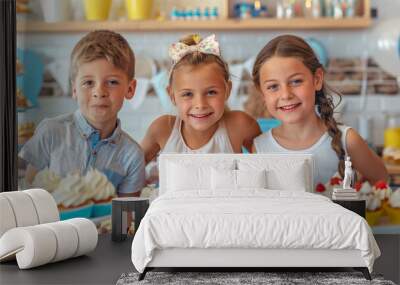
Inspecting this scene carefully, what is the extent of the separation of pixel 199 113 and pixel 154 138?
56 centimetres

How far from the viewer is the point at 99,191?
8.26 metres

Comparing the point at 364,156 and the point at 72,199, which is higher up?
the point at 364,156

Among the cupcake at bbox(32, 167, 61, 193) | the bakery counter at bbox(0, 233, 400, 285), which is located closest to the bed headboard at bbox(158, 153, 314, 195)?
the bakery counter at bbox(0, 233, 400, 285)

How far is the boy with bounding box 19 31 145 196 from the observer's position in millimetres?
8219

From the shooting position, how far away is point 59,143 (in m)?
8.27

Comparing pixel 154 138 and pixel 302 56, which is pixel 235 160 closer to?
pixel 154 138

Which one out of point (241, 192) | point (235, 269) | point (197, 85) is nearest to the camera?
point (235, 269)

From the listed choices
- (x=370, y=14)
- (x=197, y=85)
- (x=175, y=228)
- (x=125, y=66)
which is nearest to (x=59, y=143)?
(x=125, y=66)

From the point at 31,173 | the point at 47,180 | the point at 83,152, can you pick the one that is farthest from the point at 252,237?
the point at 31,173

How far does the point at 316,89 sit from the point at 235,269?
8.58 ft

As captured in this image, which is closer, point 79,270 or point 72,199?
point 79,270

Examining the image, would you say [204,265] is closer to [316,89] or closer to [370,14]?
[316,89]

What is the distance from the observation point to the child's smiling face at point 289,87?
8.02 meters

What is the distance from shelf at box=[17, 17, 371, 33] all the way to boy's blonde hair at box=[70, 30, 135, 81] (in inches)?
3.7
